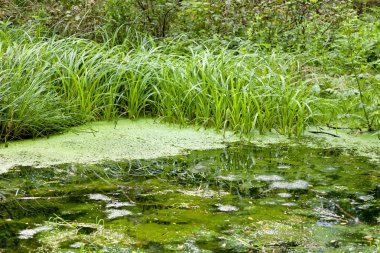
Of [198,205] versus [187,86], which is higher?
[187,86]

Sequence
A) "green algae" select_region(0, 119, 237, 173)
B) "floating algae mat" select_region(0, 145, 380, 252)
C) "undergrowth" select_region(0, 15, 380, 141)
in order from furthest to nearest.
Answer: "undergrowth" select_region(0, 15, 380, 141), "green algae" select_region(0, 119, 237, 173), "floating algae mat" select_region(0, 145, 380, 252)

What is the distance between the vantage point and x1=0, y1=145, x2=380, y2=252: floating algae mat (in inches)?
98.2

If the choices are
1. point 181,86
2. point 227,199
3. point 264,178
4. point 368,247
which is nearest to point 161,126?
point 181,86

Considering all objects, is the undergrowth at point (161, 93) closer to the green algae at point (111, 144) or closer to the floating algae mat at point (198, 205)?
the green algae at point (111, 144)

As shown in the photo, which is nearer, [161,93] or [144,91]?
[161,93]

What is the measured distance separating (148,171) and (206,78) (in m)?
1.63

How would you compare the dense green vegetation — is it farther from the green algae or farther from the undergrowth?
the green algae

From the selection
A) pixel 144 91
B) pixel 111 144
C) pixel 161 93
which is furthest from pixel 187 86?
pixel 111 144

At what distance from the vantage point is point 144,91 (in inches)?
208

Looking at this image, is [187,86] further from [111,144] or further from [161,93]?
[111,144]

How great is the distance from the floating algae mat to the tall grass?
2.53ft

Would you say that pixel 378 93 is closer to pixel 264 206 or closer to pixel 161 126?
pixel 161 126

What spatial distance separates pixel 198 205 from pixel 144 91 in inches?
95.4

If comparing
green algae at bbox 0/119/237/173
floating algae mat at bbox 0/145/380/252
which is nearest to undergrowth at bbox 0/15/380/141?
green algae at bbox 0/119/237/173
